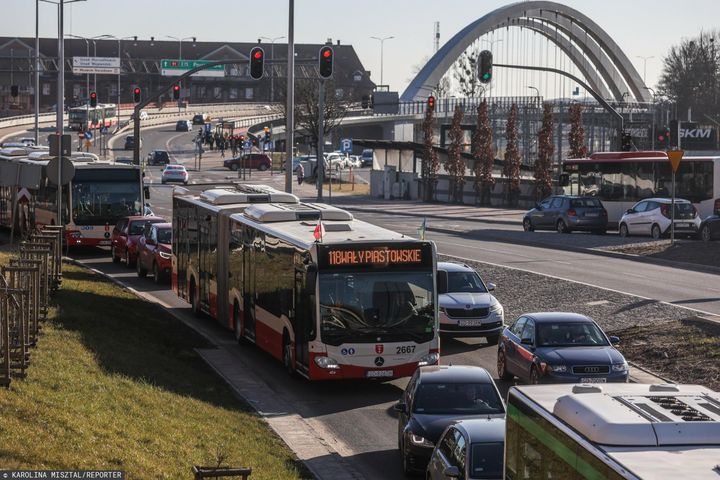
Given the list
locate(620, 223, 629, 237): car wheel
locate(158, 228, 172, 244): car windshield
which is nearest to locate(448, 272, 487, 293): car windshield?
locate(158, 228, 172, 244): car windshield

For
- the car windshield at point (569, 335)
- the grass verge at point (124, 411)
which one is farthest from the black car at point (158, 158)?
the car windshield at point (569, 335)

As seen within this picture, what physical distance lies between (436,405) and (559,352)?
4504 mm

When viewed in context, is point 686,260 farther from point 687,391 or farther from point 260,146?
point 260,146

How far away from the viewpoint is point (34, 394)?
14273mm

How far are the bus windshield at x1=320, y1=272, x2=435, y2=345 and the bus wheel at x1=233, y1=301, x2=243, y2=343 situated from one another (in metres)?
5.61

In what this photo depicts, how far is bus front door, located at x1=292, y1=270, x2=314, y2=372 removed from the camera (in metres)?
20.2

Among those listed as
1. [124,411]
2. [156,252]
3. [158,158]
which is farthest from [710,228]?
[158,158]

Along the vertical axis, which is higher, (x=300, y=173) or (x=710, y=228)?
(x=300, y=173)

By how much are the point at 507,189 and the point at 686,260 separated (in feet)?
128

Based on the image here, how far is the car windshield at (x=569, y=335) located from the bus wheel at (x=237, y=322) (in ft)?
23.3

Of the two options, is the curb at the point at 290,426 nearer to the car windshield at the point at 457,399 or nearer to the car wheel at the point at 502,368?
the car windshield at the point at 457,399

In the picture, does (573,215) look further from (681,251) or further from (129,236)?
(129,236)

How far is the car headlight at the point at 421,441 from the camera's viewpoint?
1519 centimetres

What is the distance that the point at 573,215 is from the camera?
53562 mm
